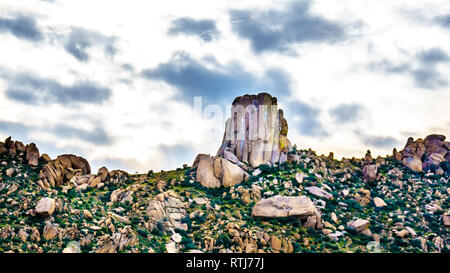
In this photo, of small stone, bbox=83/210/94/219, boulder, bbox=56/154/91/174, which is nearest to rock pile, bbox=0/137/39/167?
boulder, bbox=56/154/91/174

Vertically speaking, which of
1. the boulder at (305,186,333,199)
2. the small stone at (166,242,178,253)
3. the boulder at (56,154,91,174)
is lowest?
the small stone at (166,242,178,253)

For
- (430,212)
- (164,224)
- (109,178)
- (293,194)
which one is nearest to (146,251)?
(164,224)

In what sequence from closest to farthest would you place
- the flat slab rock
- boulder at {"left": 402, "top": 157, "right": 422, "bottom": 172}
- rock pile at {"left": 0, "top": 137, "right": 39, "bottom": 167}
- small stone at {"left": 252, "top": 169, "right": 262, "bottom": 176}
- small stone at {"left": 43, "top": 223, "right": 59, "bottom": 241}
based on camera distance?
small stone at {"left": 43, "top": 223, "right": 59, "bottom": 241} → the flat slab rock → rock pile at {"left": 0, "top": 137, "right": 39, "bottom": 167} → small stone at {"left": 252, "top": 169, "right": 262, "bottom": 176} → boulder at {"left": 402, "top": 157, "right": 422, "bottom": 172}

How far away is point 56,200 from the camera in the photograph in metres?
68.7

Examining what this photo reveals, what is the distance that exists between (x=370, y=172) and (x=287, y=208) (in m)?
29.9

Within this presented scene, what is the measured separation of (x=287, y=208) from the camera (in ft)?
246

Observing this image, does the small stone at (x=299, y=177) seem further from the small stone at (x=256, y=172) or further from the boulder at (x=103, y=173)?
the boulder at (x=103, y=173)

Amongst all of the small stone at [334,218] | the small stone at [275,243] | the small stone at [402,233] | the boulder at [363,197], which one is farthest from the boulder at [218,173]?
the small stone at [402,233]

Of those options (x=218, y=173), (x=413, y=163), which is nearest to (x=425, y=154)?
(x=413, y=163)

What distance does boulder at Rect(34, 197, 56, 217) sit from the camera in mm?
65312

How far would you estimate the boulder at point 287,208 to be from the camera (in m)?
74.1

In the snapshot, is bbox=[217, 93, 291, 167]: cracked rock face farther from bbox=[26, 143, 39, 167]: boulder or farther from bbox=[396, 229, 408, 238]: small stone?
bbox=[26, 143, 39, 167]: boulder

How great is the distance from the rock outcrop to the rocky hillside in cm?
40

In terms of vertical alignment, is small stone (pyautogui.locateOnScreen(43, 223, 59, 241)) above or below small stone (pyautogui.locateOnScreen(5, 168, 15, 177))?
below
